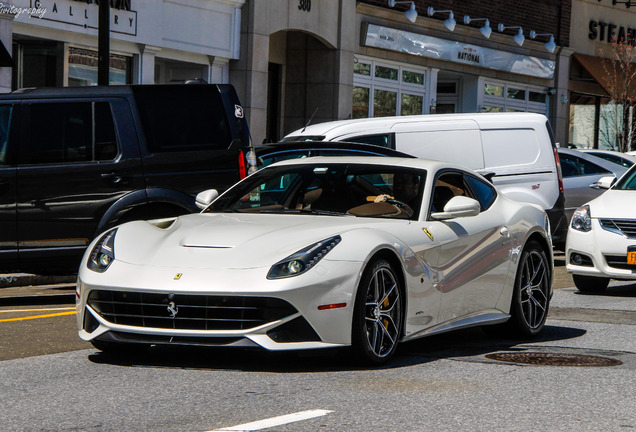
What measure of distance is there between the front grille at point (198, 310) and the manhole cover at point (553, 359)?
1.79 meters

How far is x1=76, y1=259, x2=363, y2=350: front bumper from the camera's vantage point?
7.16 meters

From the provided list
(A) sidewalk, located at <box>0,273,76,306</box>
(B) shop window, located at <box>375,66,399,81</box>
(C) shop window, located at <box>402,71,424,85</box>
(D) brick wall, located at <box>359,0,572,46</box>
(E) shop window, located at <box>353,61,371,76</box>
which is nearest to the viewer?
(A) sidewalk, located at <box>0,273,76,306</box>

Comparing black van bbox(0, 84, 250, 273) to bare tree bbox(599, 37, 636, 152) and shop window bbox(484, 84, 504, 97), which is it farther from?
bare tree bbox(599, 37, 636, 152)

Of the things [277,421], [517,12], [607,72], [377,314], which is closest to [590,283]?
[377,314]

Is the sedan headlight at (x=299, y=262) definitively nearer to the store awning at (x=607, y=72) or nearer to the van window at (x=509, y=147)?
the van window at (x=509, y=147)

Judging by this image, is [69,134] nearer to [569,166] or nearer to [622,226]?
[622,226]

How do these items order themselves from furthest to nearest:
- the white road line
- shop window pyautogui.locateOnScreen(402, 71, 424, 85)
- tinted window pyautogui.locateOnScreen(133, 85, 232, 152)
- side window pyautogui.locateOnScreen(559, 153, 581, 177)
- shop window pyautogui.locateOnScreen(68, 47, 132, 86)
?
shop window pyautogui.locateOnScreen(402, 71, 424, 85) < shop window pyautogui.locateOnScreen(68, 47, 132, 86) < side window pyautogui.locateOnScreen(559, 153, 581, 177) < tinted window pyautogui.locateOnScreen(133, 85, 232, 152) < the white road line

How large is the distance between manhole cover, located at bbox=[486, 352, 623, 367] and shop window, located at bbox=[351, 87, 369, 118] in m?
21.6

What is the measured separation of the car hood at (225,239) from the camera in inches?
290

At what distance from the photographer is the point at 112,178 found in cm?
1138

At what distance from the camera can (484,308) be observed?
29.2ft

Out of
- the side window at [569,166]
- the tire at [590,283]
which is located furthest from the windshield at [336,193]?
the side window at [569,166]

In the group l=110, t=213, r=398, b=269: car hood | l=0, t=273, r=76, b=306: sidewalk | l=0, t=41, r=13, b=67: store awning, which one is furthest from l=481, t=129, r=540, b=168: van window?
l=110, t=213, r=398, b=269: car hood

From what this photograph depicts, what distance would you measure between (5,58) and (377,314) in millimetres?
12902
